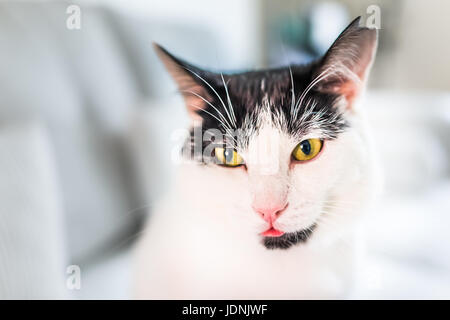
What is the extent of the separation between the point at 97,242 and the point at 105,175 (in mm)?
222

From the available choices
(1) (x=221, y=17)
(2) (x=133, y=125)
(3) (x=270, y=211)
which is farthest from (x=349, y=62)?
(1) (x=221, y=17)

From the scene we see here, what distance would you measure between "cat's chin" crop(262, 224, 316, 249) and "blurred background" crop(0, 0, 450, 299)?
135 mm

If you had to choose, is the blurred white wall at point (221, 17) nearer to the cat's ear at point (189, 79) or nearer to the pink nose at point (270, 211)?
the cat's ear at point (189, 79)

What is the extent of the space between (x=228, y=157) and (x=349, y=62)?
7.2 inches

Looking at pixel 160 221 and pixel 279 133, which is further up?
pixel 279 133

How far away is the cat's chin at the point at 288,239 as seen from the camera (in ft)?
1.43

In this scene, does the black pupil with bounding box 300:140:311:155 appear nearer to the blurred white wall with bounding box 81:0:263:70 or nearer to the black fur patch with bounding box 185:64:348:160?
the black fur patch with bounding box 185:64:348:160

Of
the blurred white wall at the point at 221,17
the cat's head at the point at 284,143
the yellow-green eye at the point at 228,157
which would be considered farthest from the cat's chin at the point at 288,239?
the blurred white wall at the point at 221,17

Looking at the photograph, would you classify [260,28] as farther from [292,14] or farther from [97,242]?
[97,242]

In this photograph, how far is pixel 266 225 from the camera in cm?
42

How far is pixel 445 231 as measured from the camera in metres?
0.55

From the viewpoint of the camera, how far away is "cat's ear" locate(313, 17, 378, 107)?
0.36 metres

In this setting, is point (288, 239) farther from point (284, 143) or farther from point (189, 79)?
point (189, 79)
